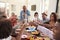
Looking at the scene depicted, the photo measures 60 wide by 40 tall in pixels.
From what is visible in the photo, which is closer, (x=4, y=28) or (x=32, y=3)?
(x=4, y=28)

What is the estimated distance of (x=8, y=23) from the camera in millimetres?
1378

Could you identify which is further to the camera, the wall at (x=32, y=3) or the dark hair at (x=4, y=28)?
the wall at (x=32, y=3)

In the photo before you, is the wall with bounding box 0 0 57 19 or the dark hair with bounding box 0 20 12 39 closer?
the dark hair with bounding box 0 20 12 39

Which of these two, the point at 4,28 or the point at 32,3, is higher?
the point at 32,3

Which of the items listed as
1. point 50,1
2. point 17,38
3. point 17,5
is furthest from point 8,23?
point 50,1

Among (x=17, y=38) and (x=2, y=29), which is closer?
(x=2, y=29)

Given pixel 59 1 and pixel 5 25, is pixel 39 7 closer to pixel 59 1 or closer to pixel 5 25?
pixel 59 1

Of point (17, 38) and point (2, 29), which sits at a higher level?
point (2, 29)

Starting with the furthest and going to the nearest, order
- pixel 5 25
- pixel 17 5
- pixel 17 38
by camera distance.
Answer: pixel 17 5, pixel 17 38, pixel 5 25

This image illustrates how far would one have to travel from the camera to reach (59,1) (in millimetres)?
6855

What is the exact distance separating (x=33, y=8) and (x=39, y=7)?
27cm

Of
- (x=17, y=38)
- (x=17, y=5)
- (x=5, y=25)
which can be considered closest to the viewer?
(x=5, y=25)

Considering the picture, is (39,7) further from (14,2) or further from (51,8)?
(14,2)

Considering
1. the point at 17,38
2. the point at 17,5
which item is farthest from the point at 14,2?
the point at 17,38
